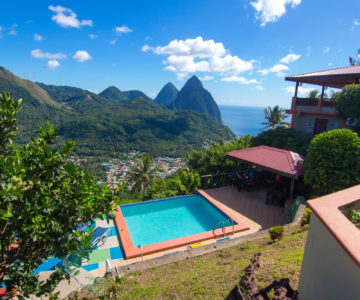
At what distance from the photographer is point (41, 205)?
7.06ft

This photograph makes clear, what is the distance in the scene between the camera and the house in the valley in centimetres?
1224

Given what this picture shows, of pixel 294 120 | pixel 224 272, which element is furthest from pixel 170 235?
pixel 294 120

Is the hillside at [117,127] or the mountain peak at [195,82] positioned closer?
the hillside at [117,127]

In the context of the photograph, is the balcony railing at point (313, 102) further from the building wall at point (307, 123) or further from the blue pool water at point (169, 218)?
the blue pool water at point (169, 218)

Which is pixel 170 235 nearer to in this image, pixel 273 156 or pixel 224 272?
pixel 224 272

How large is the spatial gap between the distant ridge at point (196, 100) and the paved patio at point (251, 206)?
166m

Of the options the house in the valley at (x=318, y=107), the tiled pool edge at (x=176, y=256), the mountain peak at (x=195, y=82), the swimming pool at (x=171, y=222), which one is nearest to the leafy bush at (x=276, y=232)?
the tiled pool edge at (x=176, y=256)

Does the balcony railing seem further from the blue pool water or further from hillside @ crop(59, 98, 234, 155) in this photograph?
hillside @ crop(59, 98, 234, 155)

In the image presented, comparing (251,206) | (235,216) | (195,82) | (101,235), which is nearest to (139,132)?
(251,206)

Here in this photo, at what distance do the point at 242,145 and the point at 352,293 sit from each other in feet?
41.0

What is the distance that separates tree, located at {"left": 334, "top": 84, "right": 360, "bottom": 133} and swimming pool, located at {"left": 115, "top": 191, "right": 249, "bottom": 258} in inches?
326

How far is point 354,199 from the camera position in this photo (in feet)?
8.60

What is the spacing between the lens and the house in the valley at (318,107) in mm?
12238

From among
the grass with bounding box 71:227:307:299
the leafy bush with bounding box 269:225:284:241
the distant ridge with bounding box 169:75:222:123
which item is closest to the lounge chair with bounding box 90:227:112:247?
the grass with bounding box 71:227:307:299
